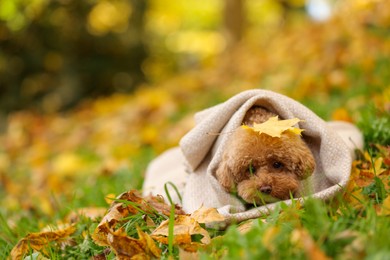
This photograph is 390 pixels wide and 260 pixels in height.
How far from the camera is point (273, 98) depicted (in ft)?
8.57

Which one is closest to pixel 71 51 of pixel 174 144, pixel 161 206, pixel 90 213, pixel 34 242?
pixel 174 144

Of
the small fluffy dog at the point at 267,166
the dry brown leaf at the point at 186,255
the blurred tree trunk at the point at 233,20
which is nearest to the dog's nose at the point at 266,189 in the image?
the small fluffy dog at the point at 267,166

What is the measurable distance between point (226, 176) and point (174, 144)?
2289mm

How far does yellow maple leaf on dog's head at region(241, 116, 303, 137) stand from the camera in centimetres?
229

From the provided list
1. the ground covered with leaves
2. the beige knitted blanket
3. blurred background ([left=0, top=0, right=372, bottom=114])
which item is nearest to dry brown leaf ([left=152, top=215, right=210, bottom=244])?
the ground covered with leaves

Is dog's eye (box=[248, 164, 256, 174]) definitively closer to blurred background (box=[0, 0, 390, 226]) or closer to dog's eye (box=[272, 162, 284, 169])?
dog's eye (box=[272, 162, 284, 169])

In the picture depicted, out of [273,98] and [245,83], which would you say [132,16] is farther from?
[273,98]

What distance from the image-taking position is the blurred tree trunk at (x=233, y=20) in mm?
11328

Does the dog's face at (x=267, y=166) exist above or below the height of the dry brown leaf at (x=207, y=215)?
above

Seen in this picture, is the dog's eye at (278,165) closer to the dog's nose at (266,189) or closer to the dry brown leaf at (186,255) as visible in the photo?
the dog's nose at (266,189)

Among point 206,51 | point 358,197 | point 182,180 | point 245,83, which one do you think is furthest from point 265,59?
point 206,51

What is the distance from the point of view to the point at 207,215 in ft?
7.91

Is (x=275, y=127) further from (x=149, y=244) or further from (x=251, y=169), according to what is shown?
(x=149, y=244)

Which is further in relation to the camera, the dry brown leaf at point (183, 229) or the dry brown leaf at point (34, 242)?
the dry brown leaf at point (34, 242)
